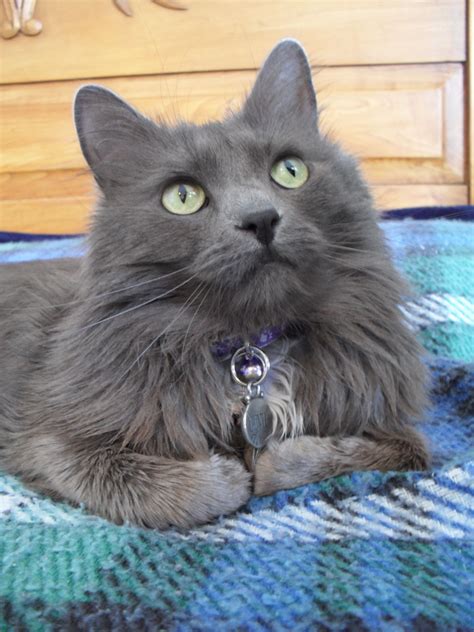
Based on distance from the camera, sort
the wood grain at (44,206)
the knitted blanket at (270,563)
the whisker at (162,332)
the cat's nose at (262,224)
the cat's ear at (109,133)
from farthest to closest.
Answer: the wood grain at (44,206) → the cat's ear at (109,133) → the whisker at (162,332) → the cat's nose at (262,224) → the knitted blanket at (270,563)

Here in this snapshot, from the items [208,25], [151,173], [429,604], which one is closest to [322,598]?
[429,604]

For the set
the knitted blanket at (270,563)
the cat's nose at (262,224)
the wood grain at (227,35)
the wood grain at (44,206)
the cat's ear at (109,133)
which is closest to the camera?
the knitted blanket at (270,563)

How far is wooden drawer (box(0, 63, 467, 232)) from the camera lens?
3.12m

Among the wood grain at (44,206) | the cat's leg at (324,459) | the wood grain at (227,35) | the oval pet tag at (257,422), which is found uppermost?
the wood grain at (227,35)

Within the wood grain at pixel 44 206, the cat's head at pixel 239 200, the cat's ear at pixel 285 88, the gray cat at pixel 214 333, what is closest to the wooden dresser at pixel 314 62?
the wood grain at pixel 44 206

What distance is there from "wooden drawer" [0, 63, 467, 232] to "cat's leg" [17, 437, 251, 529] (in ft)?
7.15

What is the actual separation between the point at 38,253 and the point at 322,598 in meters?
2.08

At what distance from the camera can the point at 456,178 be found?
10.4ft

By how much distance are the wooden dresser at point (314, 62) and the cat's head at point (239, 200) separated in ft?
5.78

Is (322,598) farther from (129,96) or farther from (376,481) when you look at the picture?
(129,96)

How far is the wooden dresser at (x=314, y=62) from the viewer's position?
3.07 meters

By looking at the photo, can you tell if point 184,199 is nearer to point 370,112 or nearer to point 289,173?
point 289,173

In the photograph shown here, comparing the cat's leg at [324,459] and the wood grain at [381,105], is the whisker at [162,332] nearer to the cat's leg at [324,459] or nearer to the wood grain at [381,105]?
the cat's leg at [324,459]

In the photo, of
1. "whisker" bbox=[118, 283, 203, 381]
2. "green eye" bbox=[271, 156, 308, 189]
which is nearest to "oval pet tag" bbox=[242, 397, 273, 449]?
"whisker" bbox=[118, 283, 203, 381]
